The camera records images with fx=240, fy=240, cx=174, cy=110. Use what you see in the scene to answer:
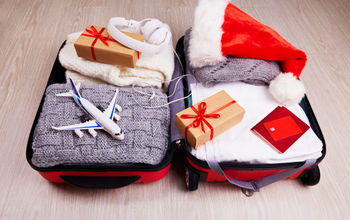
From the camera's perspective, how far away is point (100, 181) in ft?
2.06

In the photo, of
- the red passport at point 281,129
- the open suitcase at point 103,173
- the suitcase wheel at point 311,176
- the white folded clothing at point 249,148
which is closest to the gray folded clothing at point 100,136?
the open suitcase at point 103,173

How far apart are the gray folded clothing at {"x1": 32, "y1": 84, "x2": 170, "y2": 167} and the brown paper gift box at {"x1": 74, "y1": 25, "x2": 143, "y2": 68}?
10 centimetres

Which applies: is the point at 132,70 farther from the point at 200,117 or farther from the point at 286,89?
the point at 286,89

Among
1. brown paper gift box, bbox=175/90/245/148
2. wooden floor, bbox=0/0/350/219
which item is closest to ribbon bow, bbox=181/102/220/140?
brown paper gift box, bbox=175/90/245/148

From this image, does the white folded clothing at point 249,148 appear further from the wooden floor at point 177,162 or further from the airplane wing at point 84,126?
the airplane wing at point 84,126

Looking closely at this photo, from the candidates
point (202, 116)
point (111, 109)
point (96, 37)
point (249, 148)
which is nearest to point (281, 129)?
point (249, 148)

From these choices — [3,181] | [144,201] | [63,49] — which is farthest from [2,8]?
[144,201]

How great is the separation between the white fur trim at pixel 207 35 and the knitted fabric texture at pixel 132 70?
9 centimetres

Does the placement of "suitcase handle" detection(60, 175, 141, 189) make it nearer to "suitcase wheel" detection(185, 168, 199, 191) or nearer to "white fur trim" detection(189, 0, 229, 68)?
"suitcase wheel" detection(185, 168, 199, 191)

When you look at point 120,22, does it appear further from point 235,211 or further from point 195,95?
point 235,211

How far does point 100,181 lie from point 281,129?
50 centimetres

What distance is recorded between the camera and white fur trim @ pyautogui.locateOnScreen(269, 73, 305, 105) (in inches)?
26.5

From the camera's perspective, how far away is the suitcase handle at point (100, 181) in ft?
2.02

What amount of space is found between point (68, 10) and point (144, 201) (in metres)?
1.00
